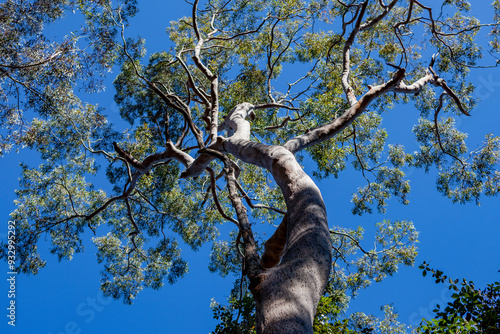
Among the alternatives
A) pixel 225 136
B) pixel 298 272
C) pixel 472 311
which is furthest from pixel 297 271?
pixel 225 136

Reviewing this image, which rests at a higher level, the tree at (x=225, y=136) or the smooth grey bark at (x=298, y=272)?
the tree at (x=225, y=136)

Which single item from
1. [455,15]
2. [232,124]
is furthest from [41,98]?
[455,15]

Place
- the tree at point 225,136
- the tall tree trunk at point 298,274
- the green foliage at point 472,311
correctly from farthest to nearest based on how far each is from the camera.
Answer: the tree at point 225,136, the green foliage at point 472,311, the tall tree trunk at point 298,274

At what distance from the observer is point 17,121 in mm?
7395

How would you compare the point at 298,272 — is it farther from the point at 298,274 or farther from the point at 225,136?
the point at 225,136

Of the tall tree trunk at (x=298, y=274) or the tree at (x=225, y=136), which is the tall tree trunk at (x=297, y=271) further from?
the tree at (x=225, y=136)

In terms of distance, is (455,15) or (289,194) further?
(455,15)

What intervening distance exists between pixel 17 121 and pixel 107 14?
3424mm

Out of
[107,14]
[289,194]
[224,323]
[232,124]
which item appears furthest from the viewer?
[107,14]

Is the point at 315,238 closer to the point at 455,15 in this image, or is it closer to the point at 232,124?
the point at 232,124

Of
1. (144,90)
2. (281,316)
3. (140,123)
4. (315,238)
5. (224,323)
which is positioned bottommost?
(281,316)

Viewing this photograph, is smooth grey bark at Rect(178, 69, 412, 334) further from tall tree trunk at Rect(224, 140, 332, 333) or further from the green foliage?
the green foliage

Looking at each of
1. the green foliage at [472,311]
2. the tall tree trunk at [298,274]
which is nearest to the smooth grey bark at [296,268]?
the tall tree trunk at [298,274]

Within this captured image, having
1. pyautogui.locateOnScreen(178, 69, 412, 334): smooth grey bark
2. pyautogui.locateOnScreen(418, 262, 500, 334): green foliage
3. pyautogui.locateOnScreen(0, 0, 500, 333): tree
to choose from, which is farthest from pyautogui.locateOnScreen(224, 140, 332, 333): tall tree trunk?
pyautogui.locateOnScreen(0, 0, 500, 333): tree
